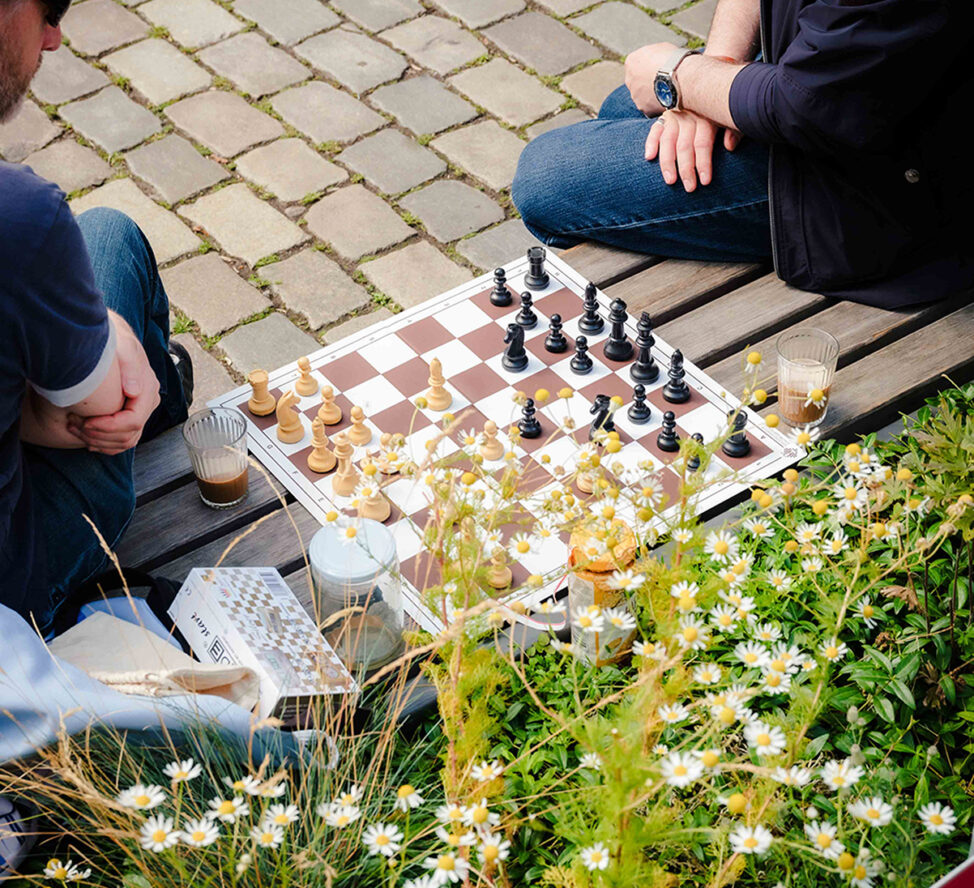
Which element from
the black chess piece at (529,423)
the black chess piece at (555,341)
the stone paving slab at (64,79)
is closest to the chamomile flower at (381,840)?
the black chess piece at (529,423)

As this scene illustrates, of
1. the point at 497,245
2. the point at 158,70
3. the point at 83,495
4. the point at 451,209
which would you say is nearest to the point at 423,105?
the point at 451,209

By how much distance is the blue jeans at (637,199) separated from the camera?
2.81 meters

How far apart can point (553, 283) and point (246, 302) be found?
1.11m

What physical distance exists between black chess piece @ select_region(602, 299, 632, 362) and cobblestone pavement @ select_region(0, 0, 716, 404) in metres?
0.98

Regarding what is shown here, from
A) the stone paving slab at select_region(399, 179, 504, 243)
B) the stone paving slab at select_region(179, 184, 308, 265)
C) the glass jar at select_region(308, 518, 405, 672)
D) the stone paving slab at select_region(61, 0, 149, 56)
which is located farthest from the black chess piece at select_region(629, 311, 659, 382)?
the stone paving slab at select_region(61, 0, 149, 56)

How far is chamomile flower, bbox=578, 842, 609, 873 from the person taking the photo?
1362mm

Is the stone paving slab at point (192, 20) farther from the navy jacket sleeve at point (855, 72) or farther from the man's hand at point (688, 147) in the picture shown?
the navy jacket sleeve at point (855, 72)

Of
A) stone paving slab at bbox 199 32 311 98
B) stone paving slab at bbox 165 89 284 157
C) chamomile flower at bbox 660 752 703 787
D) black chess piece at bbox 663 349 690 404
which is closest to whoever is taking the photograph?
chamomile flower at bbox 660 752 703 787

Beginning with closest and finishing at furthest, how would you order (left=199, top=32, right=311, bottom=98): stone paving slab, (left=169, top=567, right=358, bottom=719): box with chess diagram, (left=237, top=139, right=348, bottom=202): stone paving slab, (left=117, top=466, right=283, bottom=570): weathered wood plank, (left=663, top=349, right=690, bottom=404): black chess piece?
1. (left=169, top=567, right=358, bottom=719): box with chess diagram
2. (left=117, top=466, right=283, bottom=570): weathered wood plank
3. (left=663, top=349, right=690, bottom=404): black chess piece
4. (left=237, top=139, right=348, bottom=202): stone paving slab
5. (left=199, top=32, right=311, bottom=98): stone paving slab

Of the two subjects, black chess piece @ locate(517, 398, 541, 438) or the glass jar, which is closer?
the glass jar

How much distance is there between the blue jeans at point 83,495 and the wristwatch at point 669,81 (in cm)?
139

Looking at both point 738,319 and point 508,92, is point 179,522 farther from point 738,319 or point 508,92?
point 508,92

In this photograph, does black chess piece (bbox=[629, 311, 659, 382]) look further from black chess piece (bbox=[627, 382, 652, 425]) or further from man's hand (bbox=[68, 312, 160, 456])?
man's hand (bbox=[68, 312, 160, 456])

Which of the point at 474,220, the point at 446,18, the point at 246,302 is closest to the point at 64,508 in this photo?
the point at 246,302
